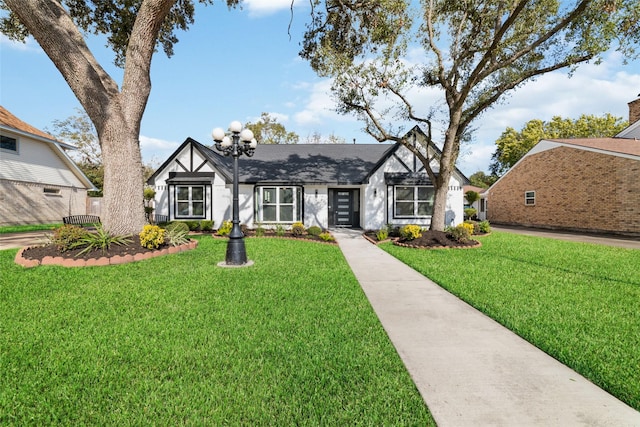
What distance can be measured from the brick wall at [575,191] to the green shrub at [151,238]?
21.1 m

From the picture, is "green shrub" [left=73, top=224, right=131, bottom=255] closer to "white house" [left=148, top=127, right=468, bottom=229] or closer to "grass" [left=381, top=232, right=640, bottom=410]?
"white house" [left=148, top=127, right=468, bottom=229]

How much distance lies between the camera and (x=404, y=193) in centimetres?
1515

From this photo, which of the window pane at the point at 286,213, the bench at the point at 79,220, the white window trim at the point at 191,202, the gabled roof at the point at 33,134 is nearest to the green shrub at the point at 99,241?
the white window trim at the point at 191,202

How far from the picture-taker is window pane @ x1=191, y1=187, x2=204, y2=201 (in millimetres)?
15094

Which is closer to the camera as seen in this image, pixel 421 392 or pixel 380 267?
pixel 421 392

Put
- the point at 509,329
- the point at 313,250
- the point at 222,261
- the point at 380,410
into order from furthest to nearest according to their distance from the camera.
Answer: the point at 313,250
the point at 222,261
the point at 509,329
the point at 380,410

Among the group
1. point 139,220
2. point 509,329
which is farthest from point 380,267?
point 139,220

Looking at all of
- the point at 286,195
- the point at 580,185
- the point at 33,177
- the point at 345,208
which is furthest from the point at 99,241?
the point at 580,185

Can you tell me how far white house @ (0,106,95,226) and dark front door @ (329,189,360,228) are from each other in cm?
1761

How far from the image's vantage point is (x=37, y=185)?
17609 millimetres

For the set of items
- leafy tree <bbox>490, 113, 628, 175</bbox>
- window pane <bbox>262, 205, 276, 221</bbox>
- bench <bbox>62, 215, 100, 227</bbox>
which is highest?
leafy tree <bbox>490, 113, 628, 175</bbox>

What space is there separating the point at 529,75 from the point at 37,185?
84.1 feet

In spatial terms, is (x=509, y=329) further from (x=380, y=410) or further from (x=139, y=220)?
(x=139, y=220)

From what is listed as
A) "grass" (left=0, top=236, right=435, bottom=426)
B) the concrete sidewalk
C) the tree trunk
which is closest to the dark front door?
the tree trunk
